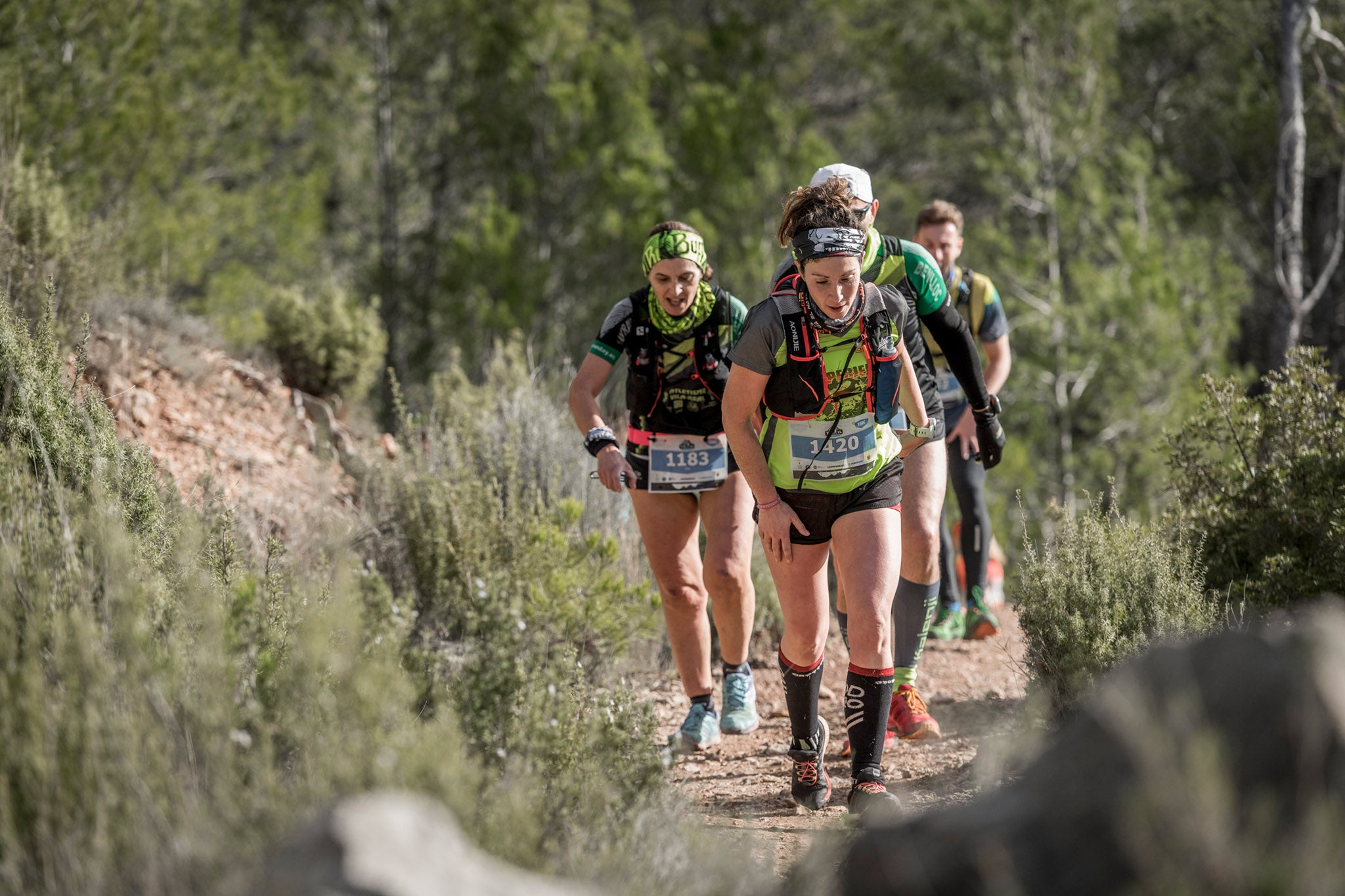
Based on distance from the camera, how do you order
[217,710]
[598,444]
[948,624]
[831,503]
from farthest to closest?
[948,624] → [598,444] → [831,503] → [217,710]

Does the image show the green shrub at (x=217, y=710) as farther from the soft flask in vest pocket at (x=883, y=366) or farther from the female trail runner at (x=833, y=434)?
the soft flask in vest pocket at (x=883, y=366)

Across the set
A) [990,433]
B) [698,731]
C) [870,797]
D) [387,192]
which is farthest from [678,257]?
[387,192]

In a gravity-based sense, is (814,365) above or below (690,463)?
above

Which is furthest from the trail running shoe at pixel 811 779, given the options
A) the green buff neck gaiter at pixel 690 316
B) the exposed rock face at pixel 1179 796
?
the exposed rock face at pixel 1179 796

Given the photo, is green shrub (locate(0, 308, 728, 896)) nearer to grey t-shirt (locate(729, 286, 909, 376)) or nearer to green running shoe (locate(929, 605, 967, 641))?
grey t-shirt (locate(729, 286, 909, 376))

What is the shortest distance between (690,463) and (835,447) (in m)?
0.79

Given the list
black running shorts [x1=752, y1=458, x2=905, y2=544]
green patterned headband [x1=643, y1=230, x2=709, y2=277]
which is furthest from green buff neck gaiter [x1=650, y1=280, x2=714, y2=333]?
black running shorts [x1=752, y1=458, x2=905, y2=544]

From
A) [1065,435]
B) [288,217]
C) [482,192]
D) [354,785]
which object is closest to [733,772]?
[354,785]

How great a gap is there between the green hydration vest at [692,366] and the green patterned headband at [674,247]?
0.14 m

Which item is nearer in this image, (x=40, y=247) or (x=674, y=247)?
(x=674, y=247)

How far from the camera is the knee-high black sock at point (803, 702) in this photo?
3.56 metres

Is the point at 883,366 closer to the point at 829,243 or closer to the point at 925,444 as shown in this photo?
the point at 829,243

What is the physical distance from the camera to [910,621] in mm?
4188

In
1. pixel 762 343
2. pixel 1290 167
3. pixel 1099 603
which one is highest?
pixel 1290 167
